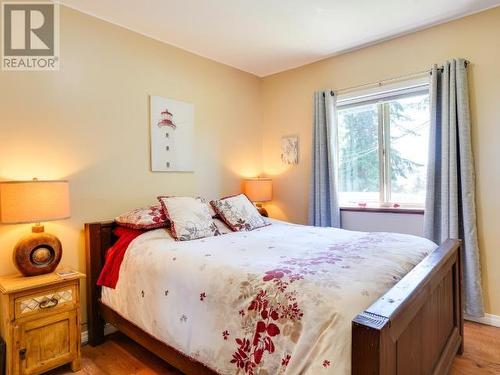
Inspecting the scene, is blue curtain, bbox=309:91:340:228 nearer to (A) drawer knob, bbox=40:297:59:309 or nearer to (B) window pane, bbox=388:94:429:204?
(B) window pane, bbox=388:94:429:204

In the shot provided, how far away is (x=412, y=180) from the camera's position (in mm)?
2986

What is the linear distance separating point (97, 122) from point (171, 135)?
0.67 meters

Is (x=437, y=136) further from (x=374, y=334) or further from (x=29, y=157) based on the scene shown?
(x=29, y=157)

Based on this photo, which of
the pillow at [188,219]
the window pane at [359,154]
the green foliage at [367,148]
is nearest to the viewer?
the pillow at [188,219]

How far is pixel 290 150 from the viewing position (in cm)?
374

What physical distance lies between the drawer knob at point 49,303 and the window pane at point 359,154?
2710mm

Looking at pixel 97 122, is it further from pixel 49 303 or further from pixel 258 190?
pixel 258 190

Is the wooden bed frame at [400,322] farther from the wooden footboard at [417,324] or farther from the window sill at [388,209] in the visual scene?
the window sill at [388,209]

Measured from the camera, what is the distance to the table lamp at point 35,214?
1807mm

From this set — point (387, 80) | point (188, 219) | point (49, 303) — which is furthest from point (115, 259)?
point (387, 80)

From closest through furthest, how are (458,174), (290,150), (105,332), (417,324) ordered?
(417,324) < (105,332) < (458,174) < (290,150)

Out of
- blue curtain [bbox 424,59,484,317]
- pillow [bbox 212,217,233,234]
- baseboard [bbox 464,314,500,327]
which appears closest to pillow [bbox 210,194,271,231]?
pillow [bbox 212,217,233,234]

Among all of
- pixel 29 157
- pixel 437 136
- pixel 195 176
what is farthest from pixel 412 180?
pixel 29 157

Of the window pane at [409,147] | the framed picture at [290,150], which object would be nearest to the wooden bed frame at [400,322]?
the window pane at [409,147]
